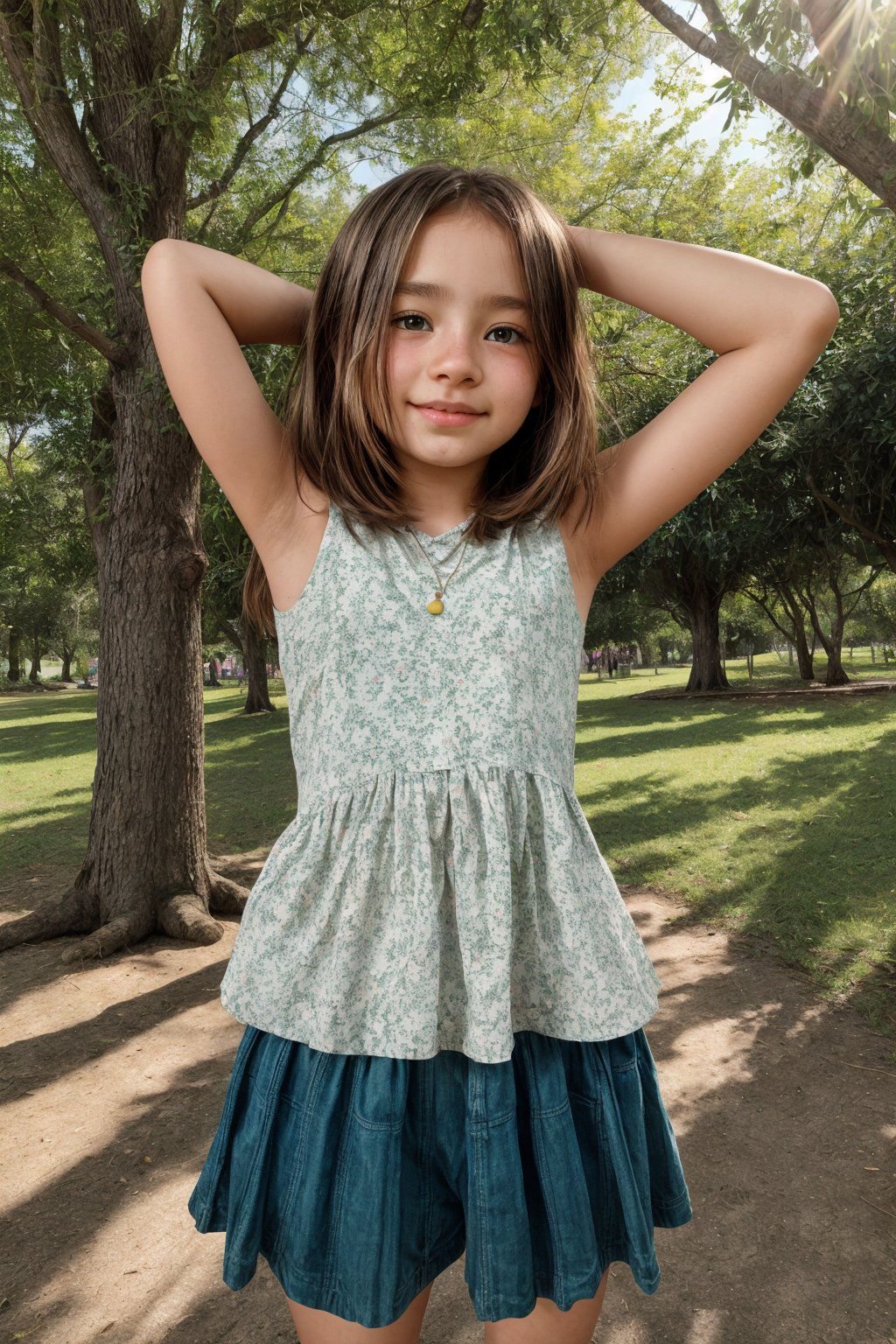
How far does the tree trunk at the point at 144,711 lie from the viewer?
5.25m

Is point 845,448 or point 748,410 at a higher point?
point 845,448

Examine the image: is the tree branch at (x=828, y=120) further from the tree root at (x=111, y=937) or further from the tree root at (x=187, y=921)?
the tree root at (x=111, y=937)

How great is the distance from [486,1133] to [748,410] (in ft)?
3.70

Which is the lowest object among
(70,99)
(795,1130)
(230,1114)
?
(795,1130)

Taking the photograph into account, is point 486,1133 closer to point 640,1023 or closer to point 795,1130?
point 640,1023

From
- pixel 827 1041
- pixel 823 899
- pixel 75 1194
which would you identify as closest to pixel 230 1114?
pixel 75 1194

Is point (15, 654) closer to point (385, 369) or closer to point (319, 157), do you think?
point (319, 157)

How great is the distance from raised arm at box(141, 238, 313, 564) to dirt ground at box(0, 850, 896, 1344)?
7.18 feet

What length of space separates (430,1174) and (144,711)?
4455mm

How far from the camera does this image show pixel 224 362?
139 centimetres

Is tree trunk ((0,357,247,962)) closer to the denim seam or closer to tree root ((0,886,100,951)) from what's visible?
tree root ((0,886,100,951))

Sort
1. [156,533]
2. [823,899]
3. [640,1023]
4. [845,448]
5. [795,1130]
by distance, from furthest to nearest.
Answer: [845,448] < [823,899] < [156,533] < [795,1130] < [640,1023]

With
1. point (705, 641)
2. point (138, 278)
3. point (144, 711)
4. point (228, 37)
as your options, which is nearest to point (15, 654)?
point (705, 641)

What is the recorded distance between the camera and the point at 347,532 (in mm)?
1432
